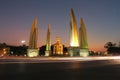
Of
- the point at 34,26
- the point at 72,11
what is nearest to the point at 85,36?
the point at 72,11

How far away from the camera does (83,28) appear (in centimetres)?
4384

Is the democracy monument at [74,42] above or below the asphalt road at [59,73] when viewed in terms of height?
above

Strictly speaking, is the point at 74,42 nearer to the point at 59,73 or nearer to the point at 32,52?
the point at 32,52

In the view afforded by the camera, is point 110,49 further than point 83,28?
Yes

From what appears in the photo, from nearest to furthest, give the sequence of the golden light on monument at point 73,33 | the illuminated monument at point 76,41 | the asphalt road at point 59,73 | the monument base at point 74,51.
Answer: the asphalt road at point 59,73, the monument base at point 74,51, the illuminated monument at point 76,41, the golden light on monument at point 73,33

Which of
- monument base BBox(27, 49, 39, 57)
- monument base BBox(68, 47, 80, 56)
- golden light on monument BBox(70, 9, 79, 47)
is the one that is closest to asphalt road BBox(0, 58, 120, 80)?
monument base BBox(68, 47, 80, 56)

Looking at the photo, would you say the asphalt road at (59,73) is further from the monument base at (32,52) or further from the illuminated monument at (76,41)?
the monument base at (32,52)

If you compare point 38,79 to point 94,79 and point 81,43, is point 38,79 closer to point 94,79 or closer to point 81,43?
point 94,79

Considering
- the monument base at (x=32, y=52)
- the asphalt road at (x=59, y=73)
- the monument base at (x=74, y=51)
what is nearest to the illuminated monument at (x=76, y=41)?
the monument base at (x=74, y=51)

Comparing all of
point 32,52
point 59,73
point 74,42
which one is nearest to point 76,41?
point 74,42

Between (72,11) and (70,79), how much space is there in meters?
34.1

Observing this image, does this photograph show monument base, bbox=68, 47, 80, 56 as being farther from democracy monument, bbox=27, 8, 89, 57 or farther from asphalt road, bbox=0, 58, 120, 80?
asphalt road, bbox=0, 58, 120, 80

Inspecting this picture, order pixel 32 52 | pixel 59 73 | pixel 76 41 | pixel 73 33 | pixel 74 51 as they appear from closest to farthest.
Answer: pixel 59 73 < pixel 74 51 < pixel 76 41 < pixel 73 33 < pixel 32 52

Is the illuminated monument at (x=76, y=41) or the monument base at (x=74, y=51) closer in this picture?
the monument base at (x=74, y=51)
